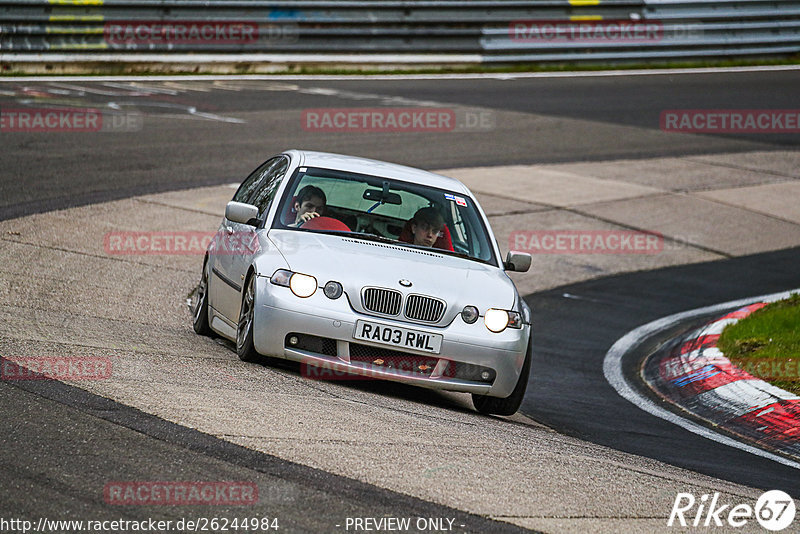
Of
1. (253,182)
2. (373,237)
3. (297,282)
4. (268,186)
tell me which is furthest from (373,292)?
(253,182)

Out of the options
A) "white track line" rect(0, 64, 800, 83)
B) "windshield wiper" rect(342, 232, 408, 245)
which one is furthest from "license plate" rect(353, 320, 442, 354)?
"white track line" rect(0, 64, 800, 83)

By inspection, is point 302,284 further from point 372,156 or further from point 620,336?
point 372,156

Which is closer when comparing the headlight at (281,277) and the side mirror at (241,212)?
the headlight at (281,277)

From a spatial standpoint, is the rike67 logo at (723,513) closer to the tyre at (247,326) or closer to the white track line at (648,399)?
the white track line at (648,399)

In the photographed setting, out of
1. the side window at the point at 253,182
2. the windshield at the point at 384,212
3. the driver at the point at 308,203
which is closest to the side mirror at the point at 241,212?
the windshield at the point at 384,212

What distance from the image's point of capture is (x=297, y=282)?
7.37 meters

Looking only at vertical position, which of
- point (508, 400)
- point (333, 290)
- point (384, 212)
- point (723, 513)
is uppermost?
point (384, 212)

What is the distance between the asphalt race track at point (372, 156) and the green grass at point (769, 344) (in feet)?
3.74

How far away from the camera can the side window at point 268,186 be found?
28.3 feet

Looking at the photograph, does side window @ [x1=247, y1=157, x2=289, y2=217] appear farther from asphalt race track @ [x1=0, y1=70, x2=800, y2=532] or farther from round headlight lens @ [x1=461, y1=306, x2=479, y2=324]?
asphalt race track @ [x1=0, y1=70, x2=800, y2=532]

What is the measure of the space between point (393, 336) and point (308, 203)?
1560mm

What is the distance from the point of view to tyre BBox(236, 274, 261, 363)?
7.47 meters

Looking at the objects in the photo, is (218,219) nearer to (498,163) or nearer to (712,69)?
(498,163)

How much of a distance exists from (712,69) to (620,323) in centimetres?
2112
